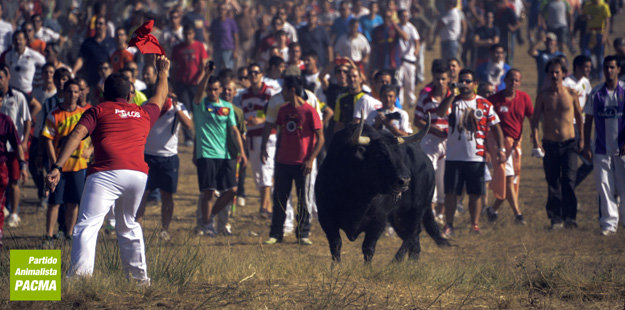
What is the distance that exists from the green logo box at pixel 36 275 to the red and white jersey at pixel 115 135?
91 centimetres

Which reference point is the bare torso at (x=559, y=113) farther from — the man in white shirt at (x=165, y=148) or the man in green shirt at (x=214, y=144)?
the man in white shirt at (x=165, y=148)

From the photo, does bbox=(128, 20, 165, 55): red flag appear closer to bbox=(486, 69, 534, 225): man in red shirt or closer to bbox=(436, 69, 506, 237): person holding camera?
bbox=(436, 69, 506, 237): person holding camera

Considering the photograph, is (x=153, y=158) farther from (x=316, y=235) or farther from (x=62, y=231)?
(x=316, y=235)

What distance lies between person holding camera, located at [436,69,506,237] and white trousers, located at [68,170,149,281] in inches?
201

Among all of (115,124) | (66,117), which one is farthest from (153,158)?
(115,124)

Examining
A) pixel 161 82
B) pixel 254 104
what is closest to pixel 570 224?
pixel 254 104

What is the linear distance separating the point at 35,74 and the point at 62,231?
4.10m

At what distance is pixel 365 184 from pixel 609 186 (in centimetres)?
371

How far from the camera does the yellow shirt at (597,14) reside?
1795 centimetres

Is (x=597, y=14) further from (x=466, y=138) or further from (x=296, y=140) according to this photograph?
(x=296, y=140)

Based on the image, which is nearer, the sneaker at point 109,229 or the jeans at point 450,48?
the sneaker at point 109,229

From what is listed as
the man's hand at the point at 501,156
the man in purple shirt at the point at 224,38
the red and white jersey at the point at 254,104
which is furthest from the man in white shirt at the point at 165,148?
the man in purple shirt at the point at 224,38

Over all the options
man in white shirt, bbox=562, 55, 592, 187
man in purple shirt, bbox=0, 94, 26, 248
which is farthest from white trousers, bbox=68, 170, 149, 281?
man in white shirt, bbox=562, 55, 592, 187

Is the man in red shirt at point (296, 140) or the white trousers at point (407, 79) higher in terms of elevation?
the white trousers at point (407, 79)
